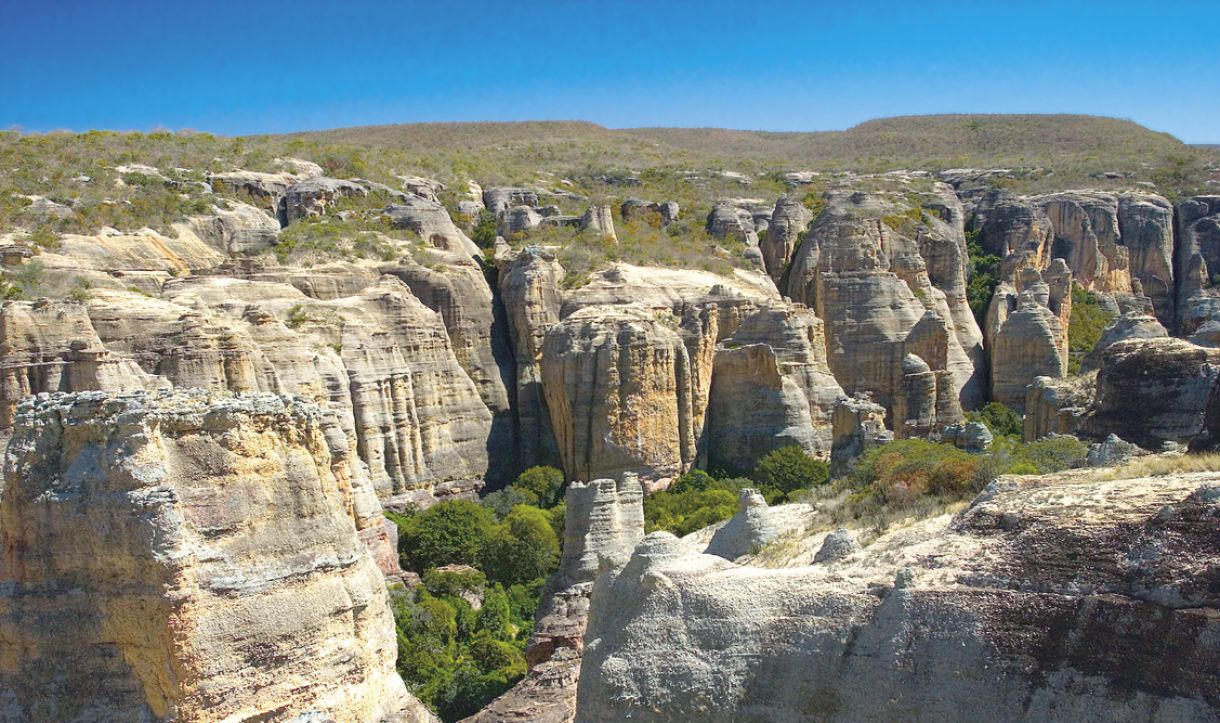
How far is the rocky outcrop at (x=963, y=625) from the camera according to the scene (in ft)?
31.5

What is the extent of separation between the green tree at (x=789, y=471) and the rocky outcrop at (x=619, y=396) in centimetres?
296

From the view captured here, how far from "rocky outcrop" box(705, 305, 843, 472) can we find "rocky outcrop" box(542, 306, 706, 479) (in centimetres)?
164

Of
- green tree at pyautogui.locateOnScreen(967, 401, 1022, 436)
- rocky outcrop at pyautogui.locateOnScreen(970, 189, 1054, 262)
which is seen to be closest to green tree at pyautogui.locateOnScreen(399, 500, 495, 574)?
green tree at pyautogui.locateOnScreen(967, 401, 1022, 436)

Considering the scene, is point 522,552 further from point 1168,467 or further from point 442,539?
point 1168,467

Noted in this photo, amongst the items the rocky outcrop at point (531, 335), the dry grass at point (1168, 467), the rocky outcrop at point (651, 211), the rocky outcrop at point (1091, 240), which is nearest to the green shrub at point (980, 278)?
the rocky outcrop at point (1091, 240)

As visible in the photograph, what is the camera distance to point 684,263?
45250 mm

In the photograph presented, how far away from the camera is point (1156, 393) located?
21500 mm

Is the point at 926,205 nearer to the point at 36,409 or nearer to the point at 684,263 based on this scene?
the point at 684,263

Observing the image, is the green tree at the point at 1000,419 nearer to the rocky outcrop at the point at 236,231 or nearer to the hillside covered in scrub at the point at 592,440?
the hillside covered in scrub at the point at 592,440

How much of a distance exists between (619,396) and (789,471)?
553 centimetres

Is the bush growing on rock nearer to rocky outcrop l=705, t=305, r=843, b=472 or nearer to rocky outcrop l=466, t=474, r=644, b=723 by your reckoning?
rocky outcrop l=705, t=305, r=843, b=472

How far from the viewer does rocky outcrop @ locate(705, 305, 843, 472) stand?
35344mm

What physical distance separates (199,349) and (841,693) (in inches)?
756

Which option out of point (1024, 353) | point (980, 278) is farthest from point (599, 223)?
point (980, 278)
